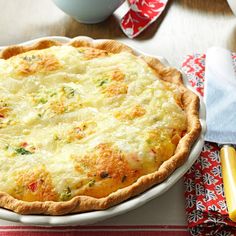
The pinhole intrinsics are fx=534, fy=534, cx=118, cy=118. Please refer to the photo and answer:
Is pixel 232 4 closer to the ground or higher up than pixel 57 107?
closer to the ground

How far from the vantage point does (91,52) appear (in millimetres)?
2232

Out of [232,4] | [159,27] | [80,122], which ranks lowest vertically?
[159,27]

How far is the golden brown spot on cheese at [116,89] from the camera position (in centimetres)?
203

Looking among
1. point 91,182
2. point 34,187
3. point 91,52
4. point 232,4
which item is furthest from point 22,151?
point 232,4

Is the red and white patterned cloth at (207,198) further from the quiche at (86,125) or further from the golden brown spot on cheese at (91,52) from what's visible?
the golden brown spot on cheese at (91,52)

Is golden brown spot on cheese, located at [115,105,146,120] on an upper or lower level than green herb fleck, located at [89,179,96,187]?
upper

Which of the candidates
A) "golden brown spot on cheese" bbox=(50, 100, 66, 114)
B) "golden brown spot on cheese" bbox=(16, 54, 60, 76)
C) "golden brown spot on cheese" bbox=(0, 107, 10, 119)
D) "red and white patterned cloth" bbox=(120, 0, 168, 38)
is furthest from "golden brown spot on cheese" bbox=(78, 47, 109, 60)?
"red and white patterned cloth" bbox=(120, 0, 168, 38)

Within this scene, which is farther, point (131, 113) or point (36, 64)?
point (36, 64)

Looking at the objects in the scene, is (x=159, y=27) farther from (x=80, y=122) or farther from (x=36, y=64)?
(x=80, y=122)

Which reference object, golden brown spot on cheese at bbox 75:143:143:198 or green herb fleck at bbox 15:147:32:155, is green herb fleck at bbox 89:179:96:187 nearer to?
golden brown spot on cheese at bbox 75:143:143:198

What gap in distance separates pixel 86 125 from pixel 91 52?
0.44m

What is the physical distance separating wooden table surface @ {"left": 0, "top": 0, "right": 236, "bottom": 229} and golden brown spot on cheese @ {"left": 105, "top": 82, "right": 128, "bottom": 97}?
2.17 feet

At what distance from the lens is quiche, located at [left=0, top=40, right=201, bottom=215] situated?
1.72 m

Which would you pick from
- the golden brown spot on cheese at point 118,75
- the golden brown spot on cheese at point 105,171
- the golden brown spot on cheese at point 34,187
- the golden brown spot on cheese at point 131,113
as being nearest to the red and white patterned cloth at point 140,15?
the golden brown spot on cheese at point 118,75
